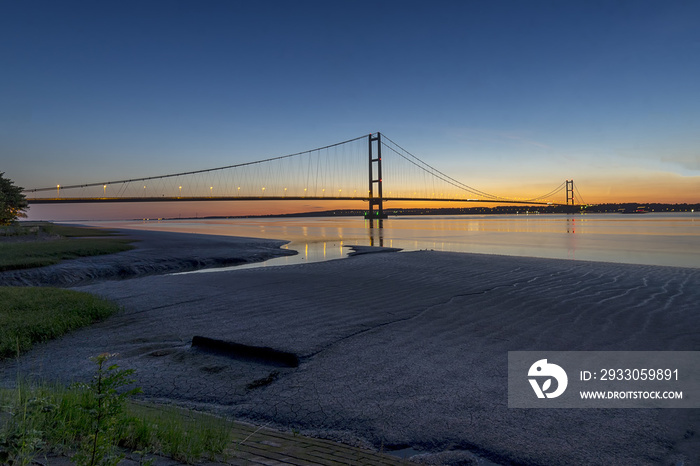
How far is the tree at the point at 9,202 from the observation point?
98.9ft

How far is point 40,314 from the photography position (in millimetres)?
7086

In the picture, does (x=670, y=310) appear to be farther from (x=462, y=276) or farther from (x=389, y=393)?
(x=389, y=393)

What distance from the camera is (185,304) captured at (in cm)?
893

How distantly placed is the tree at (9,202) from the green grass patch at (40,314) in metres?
27.1

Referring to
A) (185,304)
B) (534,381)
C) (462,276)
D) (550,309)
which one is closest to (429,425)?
(534,381)

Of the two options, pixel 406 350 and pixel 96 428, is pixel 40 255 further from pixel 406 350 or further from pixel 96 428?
pixel 96 428

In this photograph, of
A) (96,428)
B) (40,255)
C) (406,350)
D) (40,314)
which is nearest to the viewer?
(96,428)

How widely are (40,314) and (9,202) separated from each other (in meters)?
32.9

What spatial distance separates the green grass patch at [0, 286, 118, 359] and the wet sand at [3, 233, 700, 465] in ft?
0.91

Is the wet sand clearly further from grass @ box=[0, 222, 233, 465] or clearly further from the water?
the water

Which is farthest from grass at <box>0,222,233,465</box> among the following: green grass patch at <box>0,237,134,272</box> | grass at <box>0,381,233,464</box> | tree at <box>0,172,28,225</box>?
tree at <box>0,172,28,225</box>

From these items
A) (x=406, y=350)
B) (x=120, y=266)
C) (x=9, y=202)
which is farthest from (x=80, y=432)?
(x=9, y=202)

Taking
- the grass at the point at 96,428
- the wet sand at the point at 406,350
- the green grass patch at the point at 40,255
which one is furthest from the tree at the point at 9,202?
the grass at the point at 96,428

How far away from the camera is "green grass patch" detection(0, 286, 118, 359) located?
5996mm
